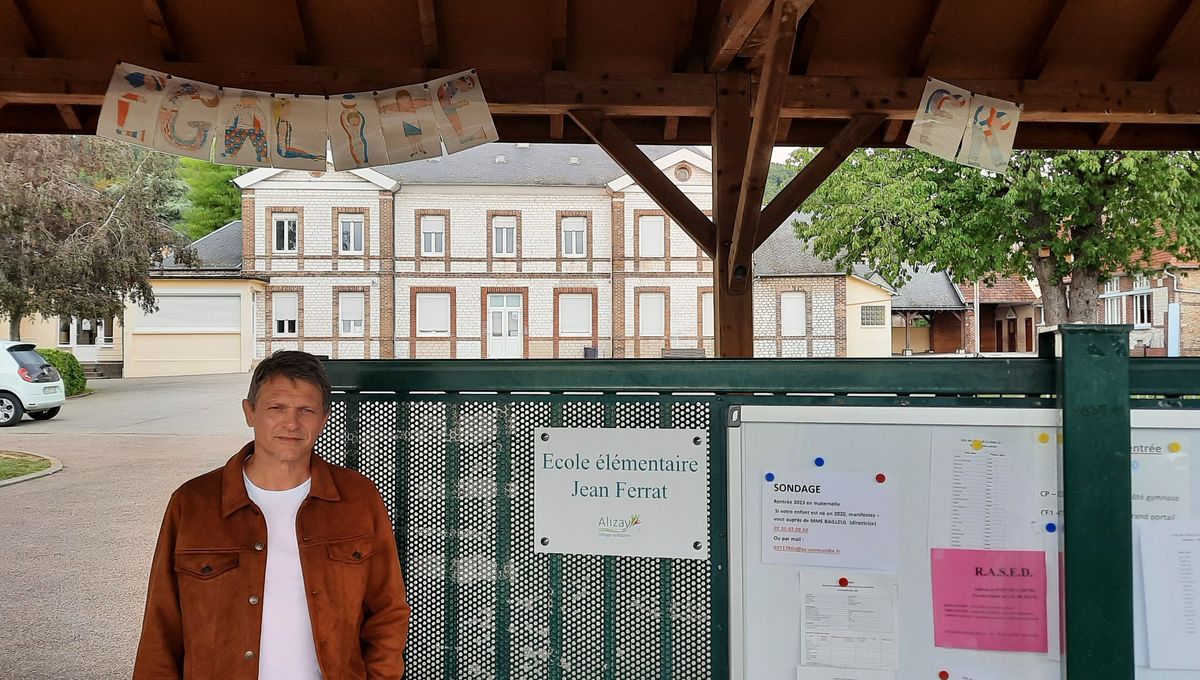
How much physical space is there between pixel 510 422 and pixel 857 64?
3774mm

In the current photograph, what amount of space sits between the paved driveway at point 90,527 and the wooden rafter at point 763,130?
3.77 metres

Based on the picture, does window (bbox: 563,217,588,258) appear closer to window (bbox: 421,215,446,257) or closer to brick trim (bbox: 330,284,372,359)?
window (bbox: 421,215,446,257)

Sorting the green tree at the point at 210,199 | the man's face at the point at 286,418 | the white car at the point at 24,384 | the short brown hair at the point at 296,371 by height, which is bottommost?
the white car at the point at 24,384

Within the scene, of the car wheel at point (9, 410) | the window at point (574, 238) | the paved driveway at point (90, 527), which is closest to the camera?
the paved driveway at point (90, 527)

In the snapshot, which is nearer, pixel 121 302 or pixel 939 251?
pixel 939 251

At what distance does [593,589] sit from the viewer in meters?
1.71

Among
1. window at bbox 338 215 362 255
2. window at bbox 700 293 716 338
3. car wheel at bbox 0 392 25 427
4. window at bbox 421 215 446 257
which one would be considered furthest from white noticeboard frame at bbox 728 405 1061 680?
window at bbox 338 215 362 255

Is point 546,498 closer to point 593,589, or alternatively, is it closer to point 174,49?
point 593,589

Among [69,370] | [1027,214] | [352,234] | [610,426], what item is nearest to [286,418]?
[610,426]

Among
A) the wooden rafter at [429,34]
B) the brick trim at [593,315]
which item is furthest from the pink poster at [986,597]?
the brick trim at [593,315]

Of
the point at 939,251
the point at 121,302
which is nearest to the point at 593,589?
the point at 939,251

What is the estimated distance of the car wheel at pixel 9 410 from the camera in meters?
15.6

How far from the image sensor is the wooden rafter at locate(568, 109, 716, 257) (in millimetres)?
4652

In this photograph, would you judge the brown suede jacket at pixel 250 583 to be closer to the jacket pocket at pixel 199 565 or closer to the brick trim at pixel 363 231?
the jacket pocket at pixel 199 565
